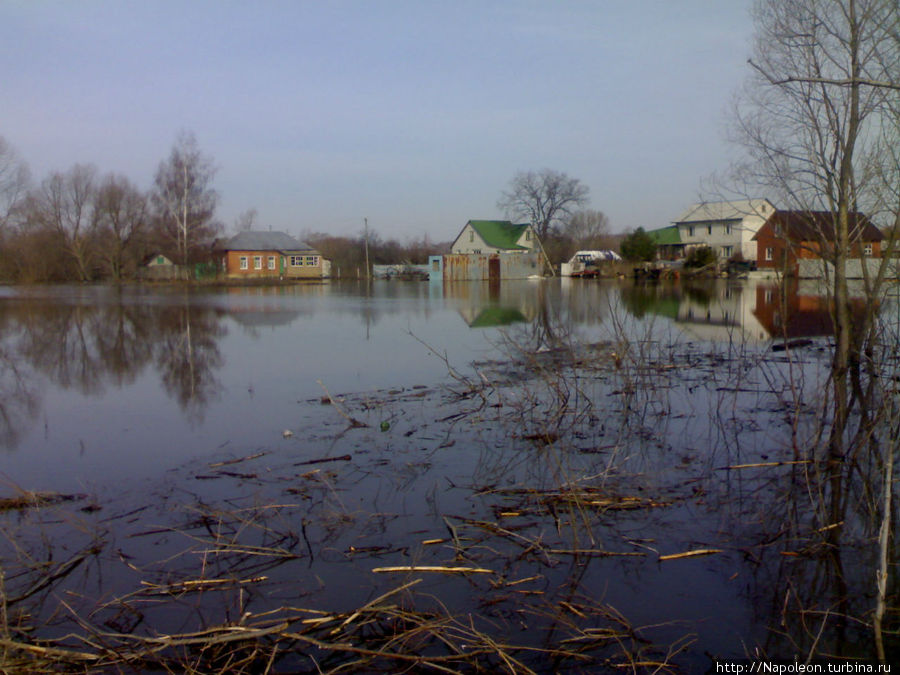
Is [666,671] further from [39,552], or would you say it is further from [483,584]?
[39,552]

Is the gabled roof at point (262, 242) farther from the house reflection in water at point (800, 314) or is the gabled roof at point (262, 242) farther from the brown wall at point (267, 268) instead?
the house reflection in water at point (800, 314)

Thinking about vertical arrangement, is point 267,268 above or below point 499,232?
below

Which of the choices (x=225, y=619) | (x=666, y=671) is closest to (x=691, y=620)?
(x=666, y=671)

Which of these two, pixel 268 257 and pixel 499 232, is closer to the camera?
pixel 268 257

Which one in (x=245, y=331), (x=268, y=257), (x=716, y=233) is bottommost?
(x=245, y=331)

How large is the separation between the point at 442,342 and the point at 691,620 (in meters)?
12.1

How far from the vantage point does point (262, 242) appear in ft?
222

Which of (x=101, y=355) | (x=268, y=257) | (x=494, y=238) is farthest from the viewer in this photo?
(x=494, y=238)

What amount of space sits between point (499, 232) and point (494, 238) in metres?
1.39

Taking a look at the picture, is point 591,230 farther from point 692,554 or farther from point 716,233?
point 692,554

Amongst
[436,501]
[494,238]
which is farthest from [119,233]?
[436,501]

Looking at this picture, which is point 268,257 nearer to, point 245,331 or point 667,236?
point 667,236

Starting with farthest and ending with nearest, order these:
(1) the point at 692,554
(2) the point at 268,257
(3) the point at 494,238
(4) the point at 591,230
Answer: (4) the point at 591,230, (3) the point at 494,238, (2) the point at 268,257, (1) the point at 692,554

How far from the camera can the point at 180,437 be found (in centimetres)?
802
